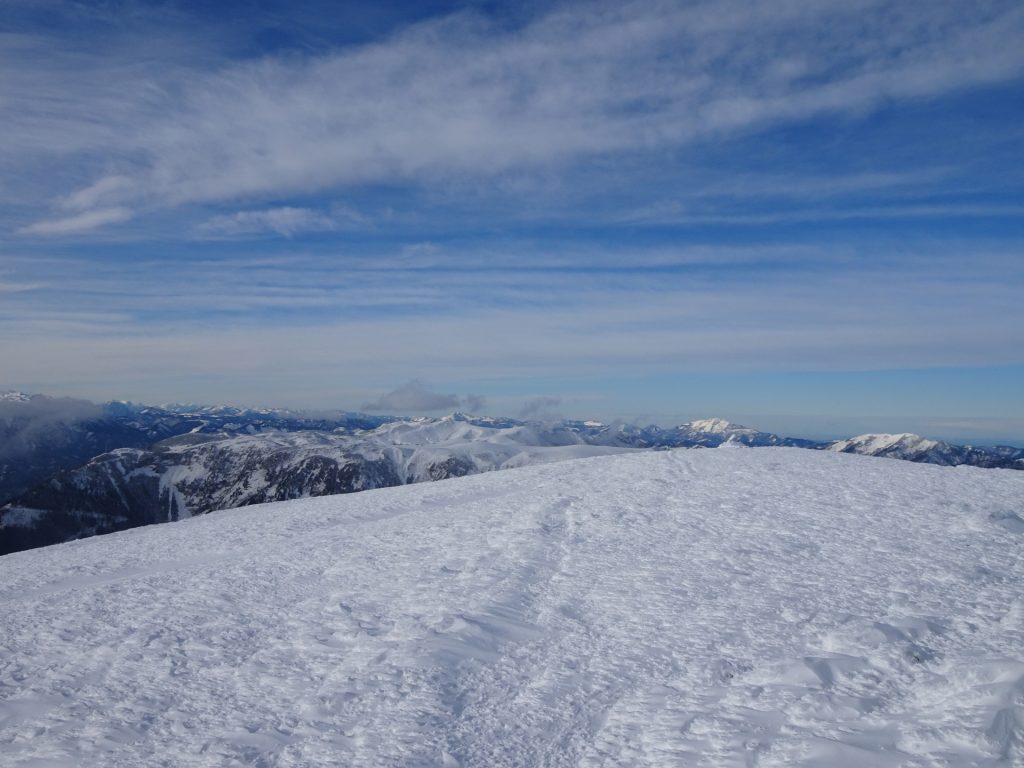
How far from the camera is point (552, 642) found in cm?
1129

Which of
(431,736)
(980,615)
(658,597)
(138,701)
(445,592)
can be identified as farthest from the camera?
(445,592)

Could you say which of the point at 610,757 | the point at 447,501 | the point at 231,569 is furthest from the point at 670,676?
the point at 447,501

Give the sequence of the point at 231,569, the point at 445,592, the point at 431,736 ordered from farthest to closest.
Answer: the point at 231,569 → the point at 445,592 → the point at 431,736

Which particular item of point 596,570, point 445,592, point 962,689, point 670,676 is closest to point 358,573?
point 445,592

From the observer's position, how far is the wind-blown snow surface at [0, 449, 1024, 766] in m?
8.25

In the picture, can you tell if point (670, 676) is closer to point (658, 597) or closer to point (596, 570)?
point (658, 597)

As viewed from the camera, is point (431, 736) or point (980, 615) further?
point (980, 615)

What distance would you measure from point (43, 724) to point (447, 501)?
53.6 feet

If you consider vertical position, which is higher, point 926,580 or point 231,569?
point 926,580

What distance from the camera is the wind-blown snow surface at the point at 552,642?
27.1 feet

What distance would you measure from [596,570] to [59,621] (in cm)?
Result: 1150

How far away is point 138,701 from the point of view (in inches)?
380

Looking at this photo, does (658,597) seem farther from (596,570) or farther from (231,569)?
(231,569)

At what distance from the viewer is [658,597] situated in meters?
12.9
